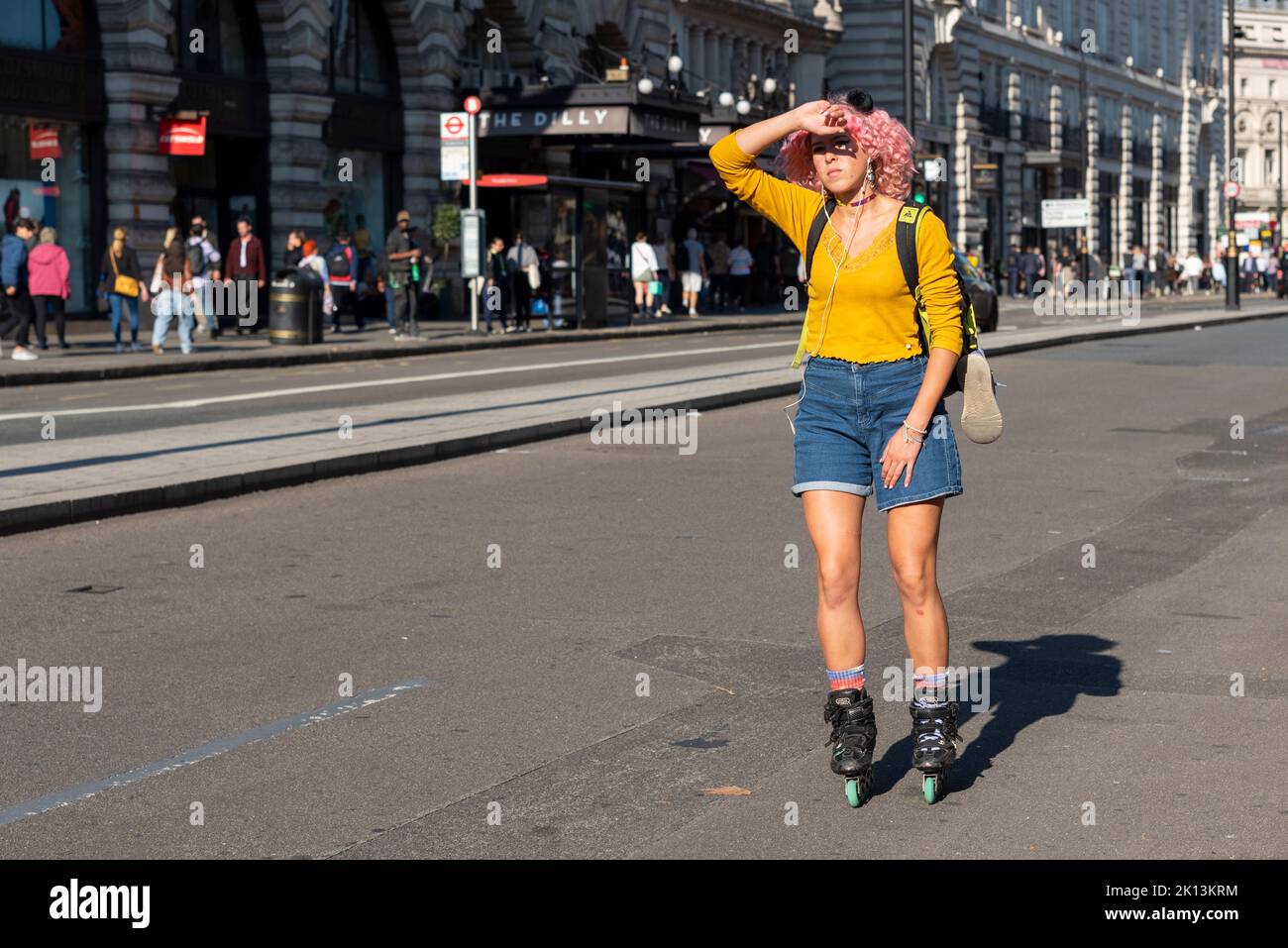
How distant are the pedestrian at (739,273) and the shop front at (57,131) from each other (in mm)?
18867

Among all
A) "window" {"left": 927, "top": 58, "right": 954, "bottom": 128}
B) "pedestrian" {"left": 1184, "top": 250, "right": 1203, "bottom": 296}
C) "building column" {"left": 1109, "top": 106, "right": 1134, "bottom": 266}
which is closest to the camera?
"window" {"left": 927, "top": 58, "right": 954, "bottom": 128}

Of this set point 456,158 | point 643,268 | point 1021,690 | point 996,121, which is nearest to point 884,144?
point 1021,690

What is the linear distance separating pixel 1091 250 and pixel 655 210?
35258 mm

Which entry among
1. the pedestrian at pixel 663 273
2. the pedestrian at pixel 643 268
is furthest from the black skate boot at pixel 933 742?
the pedestrian at pixel 663 273

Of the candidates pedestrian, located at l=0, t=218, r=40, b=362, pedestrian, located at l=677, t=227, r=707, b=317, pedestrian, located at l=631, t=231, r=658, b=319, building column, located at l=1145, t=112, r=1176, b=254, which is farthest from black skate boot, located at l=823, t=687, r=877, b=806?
building column, located at l=1145, t=112, r=1176, b=254

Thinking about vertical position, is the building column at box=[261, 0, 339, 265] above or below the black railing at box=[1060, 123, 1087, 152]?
below

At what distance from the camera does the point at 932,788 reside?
533 cm

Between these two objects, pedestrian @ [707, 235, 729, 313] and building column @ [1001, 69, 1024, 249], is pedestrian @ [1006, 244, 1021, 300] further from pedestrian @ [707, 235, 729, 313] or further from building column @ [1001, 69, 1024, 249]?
pedestrian @ [707, 235, 729, 313]

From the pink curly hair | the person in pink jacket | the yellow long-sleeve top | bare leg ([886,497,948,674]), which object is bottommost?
bare leg ([886,497,948,674])

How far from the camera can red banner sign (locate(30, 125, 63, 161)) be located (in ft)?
97.6

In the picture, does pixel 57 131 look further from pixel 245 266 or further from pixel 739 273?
pixel 739 273

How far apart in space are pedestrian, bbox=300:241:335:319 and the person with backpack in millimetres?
26019
